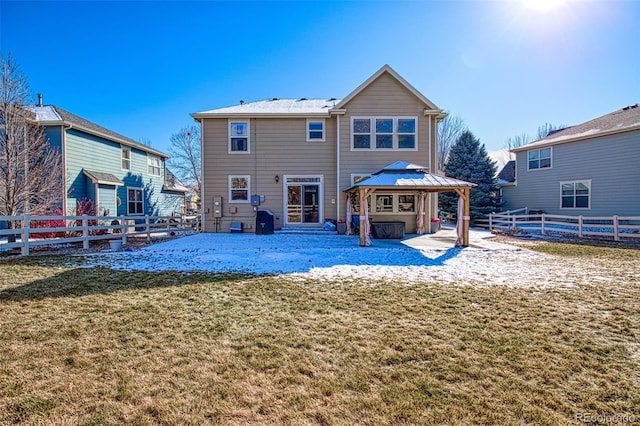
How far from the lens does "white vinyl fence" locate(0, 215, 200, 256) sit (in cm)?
869

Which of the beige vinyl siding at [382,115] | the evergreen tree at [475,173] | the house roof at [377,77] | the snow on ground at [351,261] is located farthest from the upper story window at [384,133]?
the evergreen tree at [475,173]

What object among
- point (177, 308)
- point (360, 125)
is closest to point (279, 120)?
Result: point (360, 125)

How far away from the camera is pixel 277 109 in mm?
14812

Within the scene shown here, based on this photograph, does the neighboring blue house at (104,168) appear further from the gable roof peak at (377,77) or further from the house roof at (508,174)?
the house roof at (508,174)

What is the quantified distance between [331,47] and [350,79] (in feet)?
13.1

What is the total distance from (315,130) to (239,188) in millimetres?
4645

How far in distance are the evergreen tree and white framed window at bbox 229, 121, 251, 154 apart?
15700 millimetres

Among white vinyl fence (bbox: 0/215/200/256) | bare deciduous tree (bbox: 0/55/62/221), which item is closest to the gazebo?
white vinyl fence (bbox: 0/215/200/256)

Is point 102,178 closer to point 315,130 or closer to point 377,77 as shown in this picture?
point 315,130

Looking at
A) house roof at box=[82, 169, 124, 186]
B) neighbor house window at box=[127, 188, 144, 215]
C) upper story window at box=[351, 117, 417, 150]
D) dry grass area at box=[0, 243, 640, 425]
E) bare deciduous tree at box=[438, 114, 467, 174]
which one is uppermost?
bare deciduous tree at box=[438, 114, 467, 174]

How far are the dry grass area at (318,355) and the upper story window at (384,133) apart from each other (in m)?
9.95

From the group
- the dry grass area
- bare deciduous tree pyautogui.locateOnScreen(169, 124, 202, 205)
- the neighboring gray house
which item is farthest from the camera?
bare deciduous tree pyautogui.locateOnScreen(169, 124, 202, 205)

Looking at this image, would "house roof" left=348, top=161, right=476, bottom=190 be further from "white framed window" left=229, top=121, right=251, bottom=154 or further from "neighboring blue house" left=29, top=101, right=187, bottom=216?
"neighboring blue house" left=29, top=101, right=187, bottom=216

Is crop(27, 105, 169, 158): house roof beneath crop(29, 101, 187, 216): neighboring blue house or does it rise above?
above
